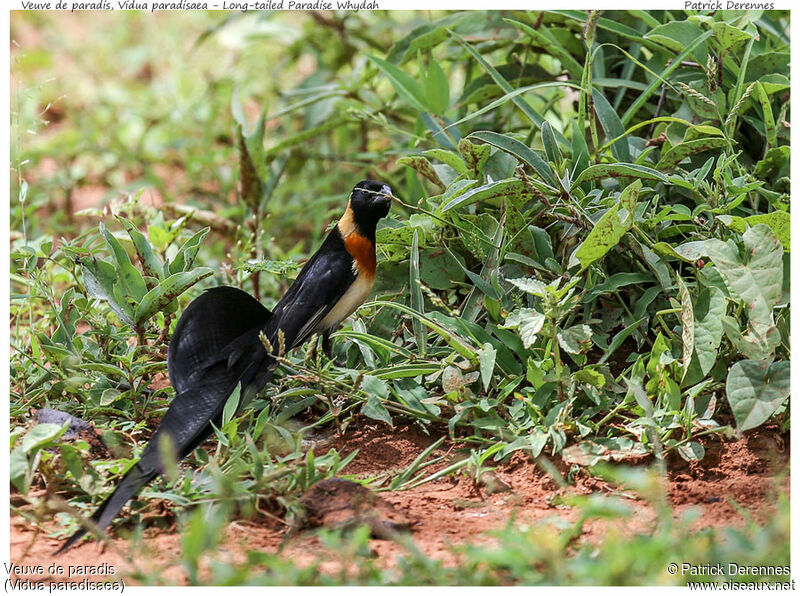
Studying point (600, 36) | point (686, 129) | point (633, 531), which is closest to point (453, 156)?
point (686, 129)

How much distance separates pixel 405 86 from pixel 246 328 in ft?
4.38

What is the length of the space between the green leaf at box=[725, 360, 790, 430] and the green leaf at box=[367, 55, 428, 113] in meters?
1.77

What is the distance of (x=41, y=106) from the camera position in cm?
581

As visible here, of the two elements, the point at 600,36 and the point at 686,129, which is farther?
the point at 600,36

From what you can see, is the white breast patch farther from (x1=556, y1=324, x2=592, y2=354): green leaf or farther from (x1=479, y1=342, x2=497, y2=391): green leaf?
(x1=556, y1=324, x2=592, y2=354): green leaf

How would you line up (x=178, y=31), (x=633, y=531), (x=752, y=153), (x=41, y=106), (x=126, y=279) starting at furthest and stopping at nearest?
(x=178, y=31) → (x=41, y=106) → (x=752, y=153) → (x=126, y=279) → (x=633, y=531)

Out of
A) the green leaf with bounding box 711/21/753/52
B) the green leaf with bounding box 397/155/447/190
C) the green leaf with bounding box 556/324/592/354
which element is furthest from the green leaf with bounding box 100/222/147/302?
the green leaf with bounding box 711/21/753/52

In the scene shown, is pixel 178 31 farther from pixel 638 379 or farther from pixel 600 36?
pixel 638 379

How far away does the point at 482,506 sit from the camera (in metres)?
2.35

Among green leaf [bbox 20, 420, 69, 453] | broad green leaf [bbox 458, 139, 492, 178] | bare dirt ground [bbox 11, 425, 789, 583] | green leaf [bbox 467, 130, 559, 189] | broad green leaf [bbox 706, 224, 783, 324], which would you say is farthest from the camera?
broad green leaf [bbox 458, 139, 492, 178]

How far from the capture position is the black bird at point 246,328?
251 cm

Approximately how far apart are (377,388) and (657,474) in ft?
2.82

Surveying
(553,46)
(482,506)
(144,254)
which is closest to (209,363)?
(144,254)

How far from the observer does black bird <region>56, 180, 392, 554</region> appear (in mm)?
2508
